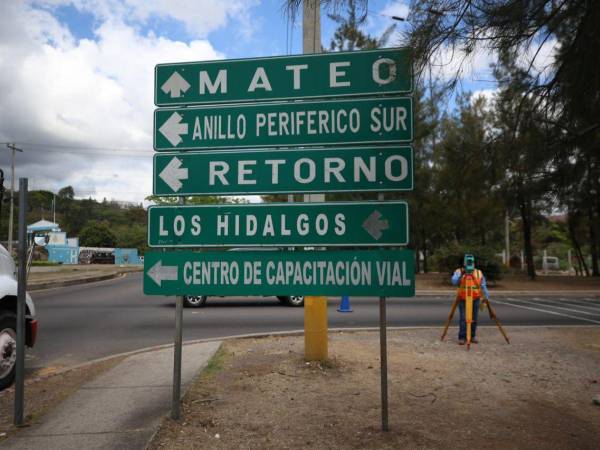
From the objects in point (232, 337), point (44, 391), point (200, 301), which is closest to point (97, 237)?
point (200, 301)

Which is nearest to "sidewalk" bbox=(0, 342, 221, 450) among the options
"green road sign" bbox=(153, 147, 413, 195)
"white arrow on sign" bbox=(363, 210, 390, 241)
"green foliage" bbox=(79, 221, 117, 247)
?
"green road sign" bbox=(153, 147, 413, 195)

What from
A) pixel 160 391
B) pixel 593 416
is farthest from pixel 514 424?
pixel 160 391

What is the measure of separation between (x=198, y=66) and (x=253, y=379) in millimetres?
3327

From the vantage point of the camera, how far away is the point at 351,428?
12.9 ft

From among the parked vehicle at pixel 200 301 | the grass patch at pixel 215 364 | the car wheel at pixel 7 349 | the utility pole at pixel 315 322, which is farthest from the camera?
the parked vehicle at pixel 200 301

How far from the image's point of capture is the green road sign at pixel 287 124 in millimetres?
3998

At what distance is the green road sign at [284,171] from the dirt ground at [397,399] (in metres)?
1.94

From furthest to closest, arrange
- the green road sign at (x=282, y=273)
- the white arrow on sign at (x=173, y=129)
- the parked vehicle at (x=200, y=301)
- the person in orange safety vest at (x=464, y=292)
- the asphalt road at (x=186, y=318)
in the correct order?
the parked vehicle at (x=200, y=301), the asphalt road at (x=186, y=318), the person in orange safety vest at (x=464, y=292), the white arrow on sign at (x=173, y=129), the green road sign at (x=282, y=273)

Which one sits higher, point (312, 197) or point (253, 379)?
point (312, 197)

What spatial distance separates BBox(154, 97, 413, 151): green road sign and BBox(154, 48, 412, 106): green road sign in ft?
0.35

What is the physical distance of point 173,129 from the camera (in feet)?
14.3

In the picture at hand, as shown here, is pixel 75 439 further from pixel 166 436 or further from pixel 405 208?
pixel 405 208

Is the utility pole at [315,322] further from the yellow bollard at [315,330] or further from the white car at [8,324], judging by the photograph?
the white car at [8,324]

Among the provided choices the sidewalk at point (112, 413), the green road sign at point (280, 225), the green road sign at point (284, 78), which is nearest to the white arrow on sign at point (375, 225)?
the green road sign at point (280, 225)
